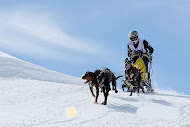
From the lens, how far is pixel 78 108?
8172mm

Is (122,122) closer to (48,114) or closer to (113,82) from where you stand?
(48,114)

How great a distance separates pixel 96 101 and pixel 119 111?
1.01 meters

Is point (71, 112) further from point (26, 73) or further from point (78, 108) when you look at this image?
point (26, 73)

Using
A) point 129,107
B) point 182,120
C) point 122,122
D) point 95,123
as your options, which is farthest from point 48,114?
point 182,120

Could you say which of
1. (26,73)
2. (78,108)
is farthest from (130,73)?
(26,73)

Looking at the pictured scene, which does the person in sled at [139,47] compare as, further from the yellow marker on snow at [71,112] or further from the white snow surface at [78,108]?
the yellow marker on snow at [71,112]

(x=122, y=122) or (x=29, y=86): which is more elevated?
(x=29, y=86)

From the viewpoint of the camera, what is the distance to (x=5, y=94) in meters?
10.6

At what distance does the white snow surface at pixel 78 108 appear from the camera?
22.3 feet

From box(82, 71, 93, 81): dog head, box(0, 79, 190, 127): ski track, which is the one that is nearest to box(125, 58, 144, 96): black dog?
box(0, 79, 190, 127): ski track

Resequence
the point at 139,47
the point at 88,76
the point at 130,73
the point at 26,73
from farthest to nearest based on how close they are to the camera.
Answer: the point at 26,73 < the point at 139,47 < the point at 130,73 < the point at 88,76

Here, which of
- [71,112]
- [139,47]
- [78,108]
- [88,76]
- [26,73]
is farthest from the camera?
[26,73]

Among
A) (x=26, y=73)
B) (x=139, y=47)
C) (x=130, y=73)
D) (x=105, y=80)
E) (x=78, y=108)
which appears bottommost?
(x=78, y=108)

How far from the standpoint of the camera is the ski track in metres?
6.81
